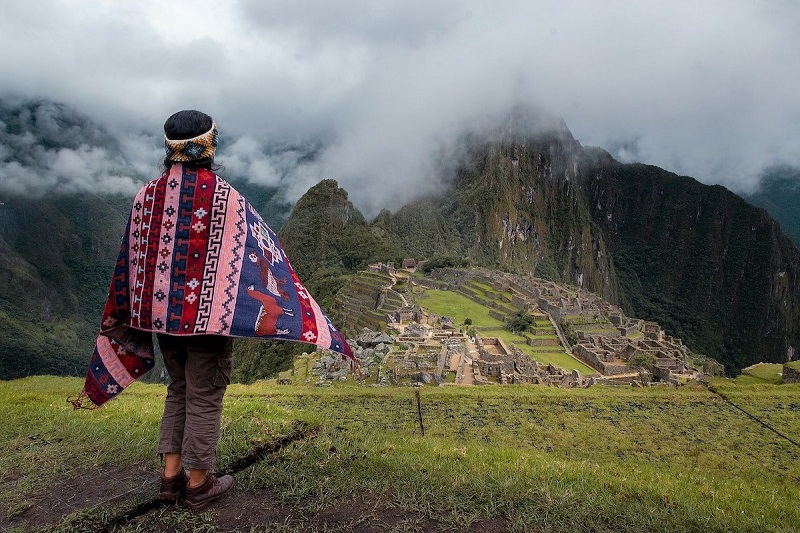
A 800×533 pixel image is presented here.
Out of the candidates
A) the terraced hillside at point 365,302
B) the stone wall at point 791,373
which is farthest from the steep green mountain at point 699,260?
the stone wall at point 791,373

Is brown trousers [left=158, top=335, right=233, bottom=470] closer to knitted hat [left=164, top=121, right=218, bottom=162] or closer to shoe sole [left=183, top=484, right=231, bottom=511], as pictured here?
shoe sole [left=183, top=484, right=231, bottom=511]

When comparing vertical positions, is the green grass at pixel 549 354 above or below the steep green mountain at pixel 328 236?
below

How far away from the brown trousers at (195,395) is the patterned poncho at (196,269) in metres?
0.16

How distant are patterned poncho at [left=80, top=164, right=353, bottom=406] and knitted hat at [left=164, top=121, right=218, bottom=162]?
2.4 inches

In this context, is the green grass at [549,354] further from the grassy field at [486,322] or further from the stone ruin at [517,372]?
the stone ruin at [517,372]

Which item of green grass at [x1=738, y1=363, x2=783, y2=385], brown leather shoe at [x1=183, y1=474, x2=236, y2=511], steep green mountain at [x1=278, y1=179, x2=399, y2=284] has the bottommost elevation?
green grass at [x1=738, y1=363, x2=783, y2=385]

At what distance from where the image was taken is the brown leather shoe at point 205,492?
2494 mm

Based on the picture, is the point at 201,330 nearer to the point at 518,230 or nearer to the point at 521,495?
the point at 521,495

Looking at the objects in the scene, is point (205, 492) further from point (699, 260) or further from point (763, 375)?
point (699, 260)

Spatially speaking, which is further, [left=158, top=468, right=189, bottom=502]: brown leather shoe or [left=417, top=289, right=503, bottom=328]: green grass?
[left=417, top=289, right=503, bottom=328]: green grass

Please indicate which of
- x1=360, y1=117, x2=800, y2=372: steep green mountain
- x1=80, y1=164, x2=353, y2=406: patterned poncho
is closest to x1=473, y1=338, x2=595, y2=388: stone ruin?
x1=80, y1=164, x2=353, y2=406: patterned poncho

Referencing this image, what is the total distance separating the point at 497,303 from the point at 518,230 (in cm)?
7718

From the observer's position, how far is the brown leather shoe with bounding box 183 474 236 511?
8.18 ft

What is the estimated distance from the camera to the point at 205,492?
8.34ft
